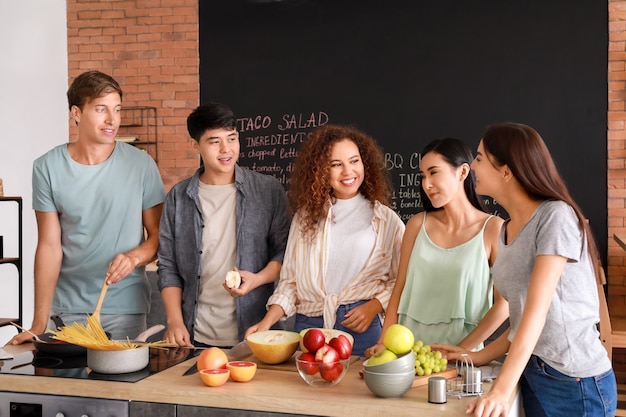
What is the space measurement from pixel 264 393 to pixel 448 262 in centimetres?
79

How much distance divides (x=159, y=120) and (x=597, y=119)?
3.46 metres

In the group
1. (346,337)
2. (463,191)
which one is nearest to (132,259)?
(346,337)

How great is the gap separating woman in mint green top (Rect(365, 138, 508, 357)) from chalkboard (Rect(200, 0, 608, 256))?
3.04 meters

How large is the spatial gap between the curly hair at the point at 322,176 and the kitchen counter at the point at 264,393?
2.12 ft

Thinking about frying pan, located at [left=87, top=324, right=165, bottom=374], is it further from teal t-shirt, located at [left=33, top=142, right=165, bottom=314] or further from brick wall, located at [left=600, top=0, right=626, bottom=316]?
brick wall, located at [left=600, top=0, right=626, bottom=316]

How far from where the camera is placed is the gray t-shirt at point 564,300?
1.93m

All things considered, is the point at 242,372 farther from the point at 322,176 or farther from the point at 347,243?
the point at 322,176

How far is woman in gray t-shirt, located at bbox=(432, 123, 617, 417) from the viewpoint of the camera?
191 cm

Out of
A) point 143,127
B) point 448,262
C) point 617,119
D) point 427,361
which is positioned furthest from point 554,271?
point 143,127

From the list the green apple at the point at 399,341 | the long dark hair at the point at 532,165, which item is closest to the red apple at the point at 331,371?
the green apple at the point at 399,341

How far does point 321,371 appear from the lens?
191 cm

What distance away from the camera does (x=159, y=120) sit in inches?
243

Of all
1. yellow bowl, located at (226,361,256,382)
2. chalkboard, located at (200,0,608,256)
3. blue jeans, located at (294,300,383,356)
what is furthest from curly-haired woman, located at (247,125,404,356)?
chalkboard, located at (200,0,608,256)

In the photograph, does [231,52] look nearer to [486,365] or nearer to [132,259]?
[132,259]
